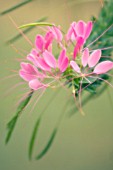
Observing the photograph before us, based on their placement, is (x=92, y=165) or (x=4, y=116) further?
(x=92, y=165)

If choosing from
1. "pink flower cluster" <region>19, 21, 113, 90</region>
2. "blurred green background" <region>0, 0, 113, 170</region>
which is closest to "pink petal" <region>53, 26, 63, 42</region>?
"pink flower cluster" <region>19, 21, 113, 90</region>

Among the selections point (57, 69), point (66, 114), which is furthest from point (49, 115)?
point (57, 69)

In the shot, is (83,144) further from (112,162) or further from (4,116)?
(4,116)

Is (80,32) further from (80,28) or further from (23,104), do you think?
(23,104)

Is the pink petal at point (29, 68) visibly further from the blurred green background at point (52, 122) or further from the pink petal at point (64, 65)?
the blurred green background at point (52, 122)

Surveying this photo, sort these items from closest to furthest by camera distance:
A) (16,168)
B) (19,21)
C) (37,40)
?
(37,40) → (19,21) → (16,168)
